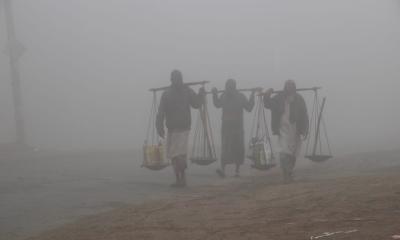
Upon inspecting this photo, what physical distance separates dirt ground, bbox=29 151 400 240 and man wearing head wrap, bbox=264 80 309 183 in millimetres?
1835

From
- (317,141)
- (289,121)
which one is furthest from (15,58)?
(289,121)

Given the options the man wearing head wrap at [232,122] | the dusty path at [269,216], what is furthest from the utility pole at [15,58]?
the dusty path at [269,216]

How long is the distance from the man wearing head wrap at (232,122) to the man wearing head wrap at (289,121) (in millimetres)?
2054

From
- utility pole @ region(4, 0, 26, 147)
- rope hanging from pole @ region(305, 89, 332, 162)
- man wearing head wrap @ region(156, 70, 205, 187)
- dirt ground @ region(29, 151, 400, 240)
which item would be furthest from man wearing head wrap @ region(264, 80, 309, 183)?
utility pole @ region(4, 0, 26, 147)

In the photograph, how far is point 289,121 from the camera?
558 inches

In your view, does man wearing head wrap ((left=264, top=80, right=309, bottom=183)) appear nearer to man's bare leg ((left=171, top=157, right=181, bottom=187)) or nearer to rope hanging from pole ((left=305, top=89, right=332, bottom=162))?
rope hanging from pole ((left=305, top=89, right=332, bottom=162))

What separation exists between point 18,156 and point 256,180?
383 inches

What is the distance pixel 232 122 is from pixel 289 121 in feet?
8.35

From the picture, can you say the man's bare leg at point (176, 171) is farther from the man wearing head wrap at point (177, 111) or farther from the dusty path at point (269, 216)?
the dusty path at point (269, 216)

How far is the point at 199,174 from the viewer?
55.2 feet

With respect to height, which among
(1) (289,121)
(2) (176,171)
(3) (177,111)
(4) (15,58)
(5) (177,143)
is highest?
(4) (15,58)

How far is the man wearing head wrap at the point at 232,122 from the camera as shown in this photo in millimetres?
16359

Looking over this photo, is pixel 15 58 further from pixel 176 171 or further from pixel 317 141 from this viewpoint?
pixel 176 171

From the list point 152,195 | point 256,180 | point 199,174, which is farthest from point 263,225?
point 199,174
